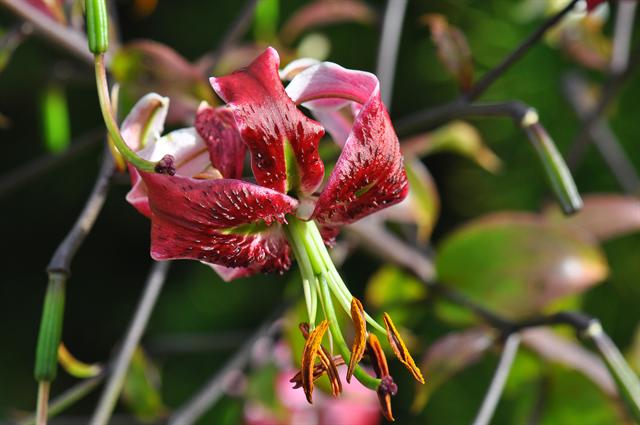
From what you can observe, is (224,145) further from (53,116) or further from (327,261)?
(53,116)

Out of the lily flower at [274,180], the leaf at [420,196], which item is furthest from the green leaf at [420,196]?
the lily flower at [274,180]

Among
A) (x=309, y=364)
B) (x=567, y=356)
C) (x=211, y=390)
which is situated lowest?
(x=567, y=356)

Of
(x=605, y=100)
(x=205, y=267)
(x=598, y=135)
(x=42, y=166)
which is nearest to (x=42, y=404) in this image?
(x=42, y=166)

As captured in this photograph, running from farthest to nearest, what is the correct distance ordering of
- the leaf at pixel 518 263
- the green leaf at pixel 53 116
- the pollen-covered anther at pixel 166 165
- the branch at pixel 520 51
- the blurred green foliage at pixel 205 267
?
the blurred green foliage at pixel 205 267 < the green leaf at pixel 53 116 < the leaf at pixel 518 263 < the branch at pixel 520 51 < the pollen-covered anther at pixel 166 165

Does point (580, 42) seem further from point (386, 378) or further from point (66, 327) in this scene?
point (66, 327)

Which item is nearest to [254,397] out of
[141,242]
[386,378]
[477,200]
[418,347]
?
[418,347]

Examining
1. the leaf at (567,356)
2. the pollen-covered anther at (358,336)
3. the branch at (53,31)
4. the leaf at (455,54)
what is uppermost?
the branch at (53,31)

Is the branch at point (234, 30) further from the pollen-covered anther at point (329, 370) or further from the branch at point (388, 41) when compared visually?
the pollen-covered anther at point (329, 370)

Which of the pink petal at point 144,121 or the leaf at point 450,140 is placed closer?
the pink petal at point 144,121
